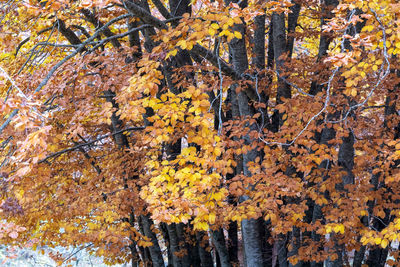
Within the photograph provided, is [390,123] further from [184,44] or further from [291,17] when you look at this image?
[184,44]

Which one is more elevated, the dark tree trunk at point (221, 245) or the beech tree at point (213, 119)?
the beech tree at point (213, 119)

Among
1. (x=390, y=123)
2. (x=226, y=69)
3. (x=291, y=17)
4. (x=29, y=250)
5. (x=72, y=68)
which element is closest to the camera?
(x=72, y=68)

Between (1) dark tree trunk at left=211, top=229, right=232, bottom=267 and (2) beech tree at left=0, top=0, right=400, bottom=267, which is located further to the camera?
(1) dark tree trunk at left=211, top=229, right=232, bottom=267

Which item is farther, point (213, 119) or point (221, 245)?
point (221, 245)

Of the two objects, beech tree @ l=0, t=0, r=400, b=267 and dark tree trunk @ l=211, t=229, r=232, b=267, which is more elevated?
beech tree @ l=0, t=0, r=400, b=267

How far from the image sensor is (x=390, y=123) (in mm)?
6672

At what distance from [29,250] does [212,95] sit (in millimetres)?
15242

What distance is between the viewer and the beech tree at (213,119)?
4.17 m

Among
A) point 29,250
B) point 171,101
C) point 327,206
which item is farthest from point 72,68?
point 29,250

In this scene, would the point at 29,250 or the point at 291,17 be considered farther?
the point at 29,250

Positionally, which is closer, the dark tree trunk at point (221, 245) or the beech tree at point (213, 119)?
the beech tree at point (213, 119)

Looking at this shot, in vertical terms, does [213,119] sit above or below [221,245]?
above

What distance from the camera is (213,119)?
6363 mm

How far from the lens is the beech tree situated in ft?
13.7
